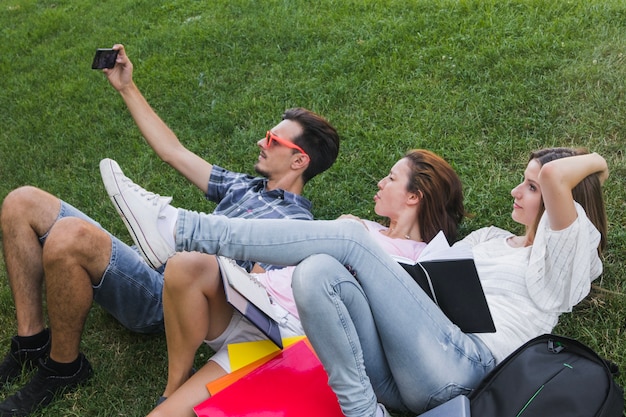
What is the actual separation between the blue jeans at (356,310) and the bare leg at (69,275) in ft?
2.54

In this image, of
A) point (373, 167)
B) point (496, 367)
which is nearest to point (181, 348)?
point (496, 367)

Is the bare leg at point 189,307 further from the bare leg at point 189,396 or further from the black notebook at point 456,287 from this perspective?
the black notebook at point 456,287

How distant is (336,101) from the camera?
A: 541 cm

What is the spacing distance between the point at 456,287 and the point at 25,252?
207cm

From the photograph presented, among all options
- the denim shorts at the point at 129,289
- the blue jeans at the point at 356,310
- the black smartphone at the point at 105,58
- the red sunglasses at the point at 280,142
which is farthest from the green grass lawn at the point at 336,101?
the black smartphone at the point at 105,58

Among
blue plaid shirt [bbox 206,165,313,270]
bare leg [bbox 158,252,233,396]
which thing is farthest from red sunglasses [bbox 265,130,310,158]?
bare leg [bbox 158,252,233,396]

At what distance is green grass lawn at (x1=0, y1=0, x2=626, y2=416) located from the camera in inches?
147

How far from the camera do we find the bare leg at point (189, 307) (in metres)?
2.77

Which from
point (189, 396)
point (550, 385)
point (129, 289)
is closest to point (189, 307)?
point (189, 396)

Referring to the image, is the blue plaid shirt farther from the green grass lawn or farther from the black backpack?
the black backpack

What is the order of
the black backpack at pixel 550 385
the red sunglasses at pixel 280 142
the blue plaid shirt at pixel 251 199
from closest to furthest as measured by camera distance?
the black backpack at pixel 550 385 < the blue plaid shirt at pixel 251 199 < the red sunglasses at pixel 280 142

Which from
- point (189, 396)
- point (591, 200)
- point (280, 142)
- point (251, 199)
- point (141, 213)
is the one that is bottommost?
point (189, 396)

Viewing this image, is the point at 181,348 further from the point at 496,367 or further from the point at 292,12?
the point at 292,12

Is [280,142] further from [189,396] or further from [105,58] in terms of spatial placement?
[189,396]
